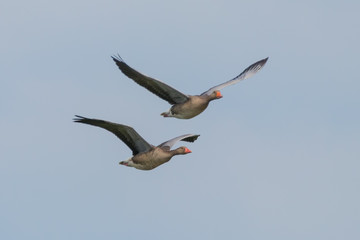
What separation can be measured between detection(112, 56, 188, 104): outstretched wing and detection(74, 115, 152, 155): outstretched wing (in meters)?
2.36

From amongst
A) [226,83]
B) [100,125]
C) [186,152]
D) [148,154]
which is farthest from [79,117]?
[226,83]

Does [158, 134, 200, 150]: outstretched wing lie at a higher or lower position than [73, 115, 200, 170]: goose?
higher

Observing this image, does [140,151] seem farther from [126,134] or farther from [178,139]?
[178,139]

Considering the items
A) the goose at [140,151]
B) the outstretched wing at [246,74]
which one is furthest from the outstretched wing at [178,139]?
the outstretched wing at [246,74]

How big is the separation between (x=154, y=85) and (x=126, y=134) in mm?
2924

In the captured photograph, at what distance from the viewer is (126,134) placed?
24.3 metres

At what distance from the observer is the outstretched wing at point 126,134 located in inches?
918

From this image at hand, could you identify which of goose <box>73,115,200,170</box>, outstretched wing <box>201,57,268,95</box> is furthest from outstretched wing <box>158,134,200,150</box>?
outstretched wing <box>201,57,268,95</box>

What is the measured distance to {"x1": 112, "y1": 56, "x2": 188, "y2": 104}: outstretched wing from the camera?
2634 centimetres

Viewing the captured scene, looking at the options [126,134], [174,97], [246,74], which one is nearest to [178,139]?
[174,97]

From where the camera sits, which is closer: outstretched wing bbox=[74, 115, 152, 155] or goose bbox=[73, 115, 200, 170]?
outstretched wing bbox=[74, 115, 152, 155]

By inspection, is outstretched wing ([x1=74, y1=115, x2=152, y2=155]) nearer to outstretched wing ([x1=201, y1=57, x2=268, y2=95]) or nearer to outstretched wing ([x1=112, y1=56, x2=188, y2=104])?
outstretched wing ([x1=112, y1=56, x2=188, y2=104])

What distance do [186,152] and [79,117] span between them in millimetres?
4514

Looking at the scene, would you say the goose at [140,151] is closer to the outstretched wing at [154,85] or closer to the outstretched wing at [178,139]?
the outstretched wing at [178,139]
